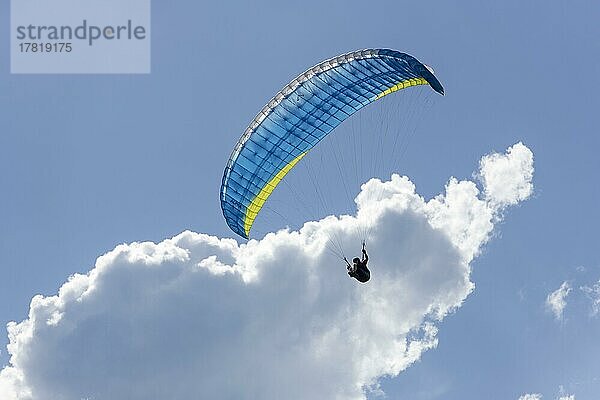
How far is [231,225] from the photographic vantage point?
174ft

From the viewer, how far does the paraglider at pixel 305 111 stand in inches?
1829

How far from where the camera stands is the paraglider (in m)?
46.5

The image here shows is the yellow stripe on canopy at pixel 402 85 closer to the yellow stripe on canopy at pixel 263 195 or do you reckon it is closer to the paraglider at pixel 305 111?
the paraglider at pixel 305 111

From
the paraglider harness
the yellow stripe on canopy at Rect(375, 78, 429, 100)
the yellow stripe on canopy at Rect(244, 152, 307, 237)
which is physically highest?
the yellow stripe on canopy at Rect(375, 78, 429, 100)

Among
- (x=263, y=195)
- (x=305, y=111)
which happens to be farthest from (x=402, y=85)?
(x=263, y=195)

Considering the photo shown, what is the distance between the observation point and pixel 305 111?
48.1 m

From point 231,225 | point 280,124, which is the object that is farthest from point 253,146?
point 231,225

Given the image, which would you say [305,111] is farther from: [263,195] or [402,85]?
[263,195]

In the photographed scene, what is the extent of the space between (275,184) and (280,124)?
16.0 ft

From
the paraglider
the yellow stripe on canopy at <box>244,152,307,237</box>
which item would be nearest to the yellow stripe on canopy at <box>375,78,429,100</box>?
the paraglider

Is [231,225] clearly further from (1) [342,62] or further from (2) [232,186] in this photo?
(1) [342,62]

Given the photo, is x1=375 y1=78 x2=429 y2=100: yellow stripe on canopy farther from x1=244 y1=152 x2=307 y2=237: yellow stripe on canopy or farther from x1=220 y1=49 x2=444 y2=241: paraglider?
x1=244 y1=152 x2=307 y2=237: yellow stripe on canopy

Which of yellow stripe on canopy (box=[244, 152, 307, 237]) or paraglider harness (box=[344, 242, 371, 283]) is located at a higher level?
yellow stripe on canopy (box=[244, 152, 307, 237])

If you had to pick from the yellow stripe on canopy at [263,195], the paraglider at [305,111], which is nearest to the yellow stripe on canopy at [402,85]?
the paraglider at [305,111]
